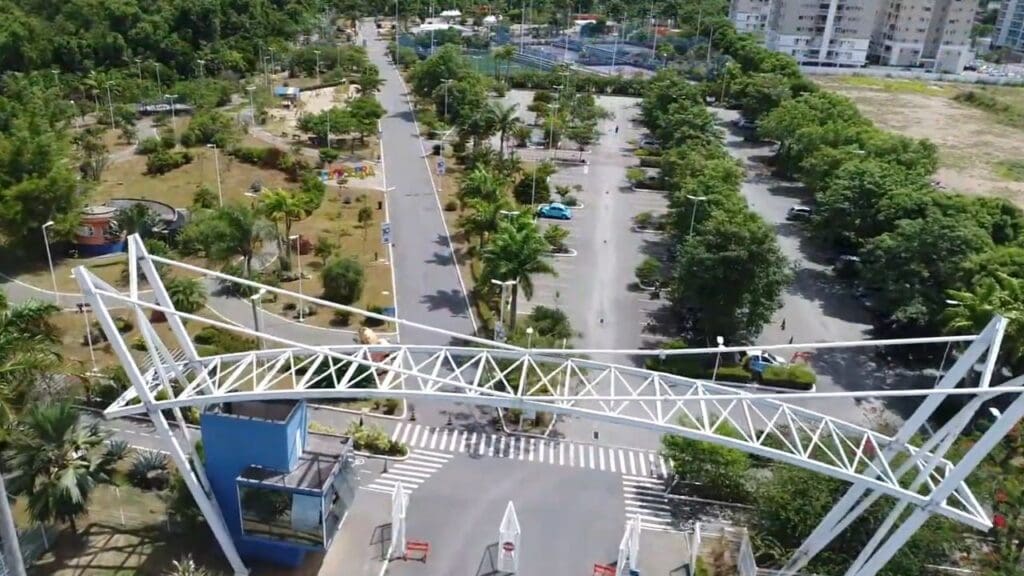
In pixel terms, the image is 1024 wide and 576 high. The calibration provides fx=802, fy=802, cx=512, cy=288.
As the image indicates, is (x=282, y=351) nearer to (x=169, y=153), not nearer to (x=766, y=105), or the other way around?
(x=169, y=153)

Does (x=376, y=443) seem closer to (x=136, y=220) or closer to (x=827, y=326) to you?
(x=136, y=220)

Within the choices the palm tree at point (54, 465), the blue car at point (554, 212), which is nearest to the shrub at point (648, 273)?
the blue car at point (554, 212)

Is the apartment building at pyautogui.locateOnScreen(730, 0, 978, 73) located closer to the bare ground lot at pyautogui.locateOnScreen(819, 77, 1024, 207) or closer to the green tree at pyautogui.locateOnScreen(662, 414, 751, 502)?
the bare ground lot at pyautogui.locateOnScreen(819, 77, 1024, 207)

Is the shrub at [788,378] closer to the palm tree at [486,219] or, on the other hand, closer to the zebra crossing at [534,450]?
the zebra crossing at [534,450]

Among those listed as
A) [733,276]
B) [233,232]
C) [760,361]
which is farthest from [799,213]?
[233,232]

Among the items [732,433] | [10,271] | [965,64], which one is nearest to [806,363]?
[732,433]
